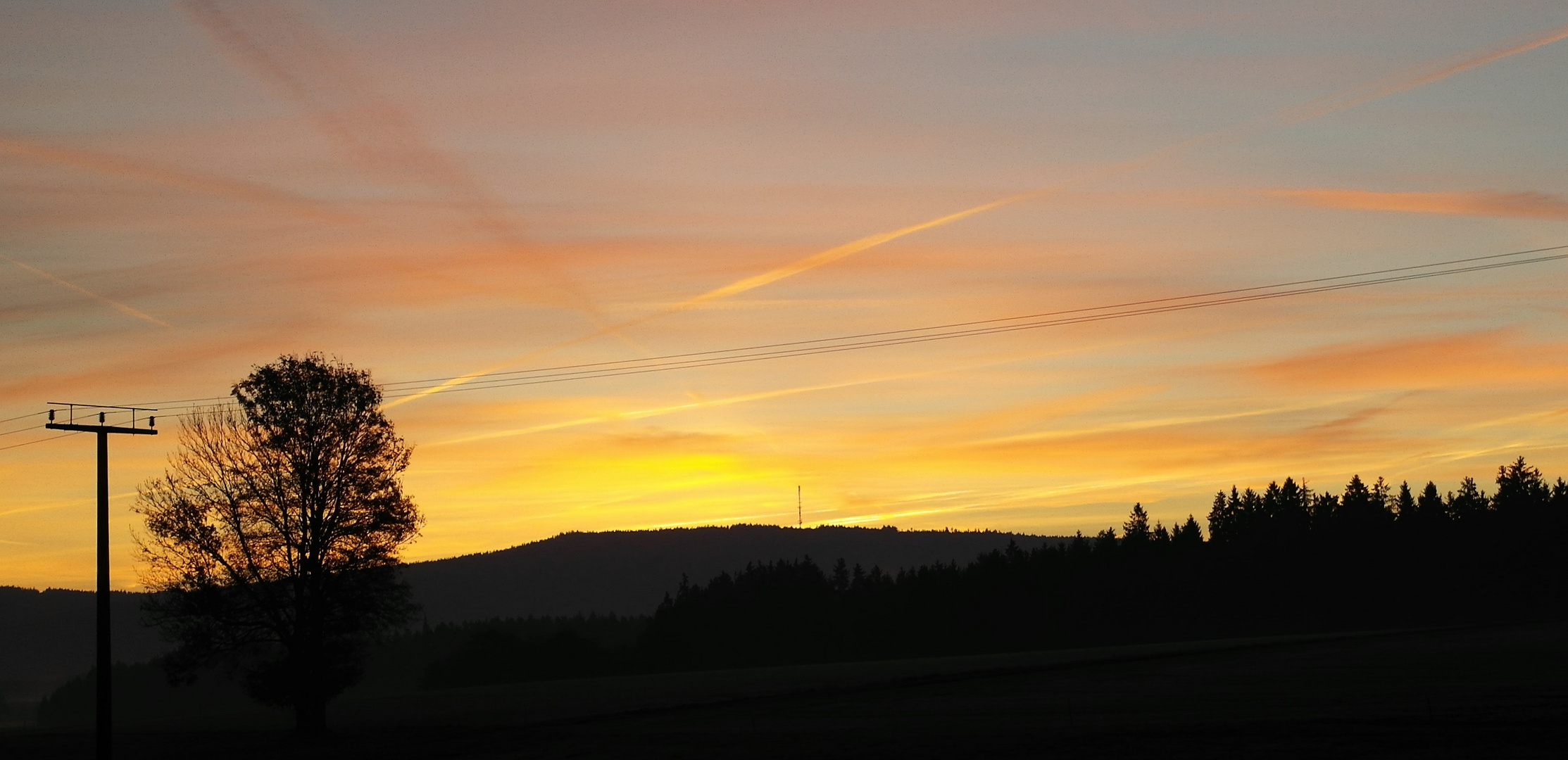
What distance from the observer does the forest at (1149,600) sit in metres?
163

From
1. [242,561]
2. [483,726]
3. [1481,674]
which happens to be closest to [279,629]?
[242,561]

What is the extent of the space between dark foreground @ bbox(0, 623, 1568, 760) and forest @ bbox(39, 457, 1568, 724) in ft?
263

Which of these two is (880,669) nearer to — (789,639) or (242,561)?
(242,561)

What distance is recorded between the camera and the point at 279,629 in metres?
47.9

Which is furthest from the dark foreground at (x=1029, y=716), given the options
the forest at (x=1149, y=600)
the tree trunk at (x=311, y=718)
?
the forest at (x=1149, y=600)

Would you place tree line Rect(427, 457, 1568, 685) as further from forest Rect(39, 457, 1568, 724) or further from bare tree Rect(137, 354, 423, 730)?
bare tree Rect(137, 354, 423, 730)

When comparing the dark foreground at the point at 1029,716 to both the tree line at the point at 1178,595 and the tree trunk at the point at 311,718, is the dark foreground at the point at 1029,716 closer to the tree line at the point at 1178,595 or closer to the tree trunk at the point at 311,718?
the tree trunk at the point at 311,718

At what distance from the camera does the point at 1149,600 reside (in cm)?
17375

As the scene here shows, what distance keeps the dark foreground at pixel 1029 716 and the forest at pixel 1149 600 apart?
80.2 meters

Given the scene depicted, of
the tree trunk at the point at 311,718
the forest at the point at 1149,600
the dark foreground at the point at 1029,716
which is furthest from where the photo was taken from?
the forest at the point at 1149,600

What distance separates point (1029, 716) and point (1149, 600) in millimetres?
134519

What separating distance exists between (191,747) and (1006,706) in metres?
33.1

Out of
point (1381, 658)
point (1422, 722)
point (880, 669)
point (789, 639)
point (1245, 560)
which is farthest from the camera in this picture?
point (789, 639)

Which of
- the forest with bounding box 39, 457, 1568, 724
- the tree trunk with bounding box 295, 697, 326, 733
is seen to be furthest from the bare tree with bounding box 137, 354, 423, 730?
Result: the forest with bounding box 39, 457, 1568, 724
